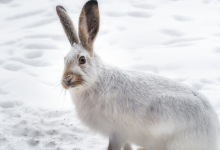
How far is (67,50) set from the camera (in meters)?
5.54

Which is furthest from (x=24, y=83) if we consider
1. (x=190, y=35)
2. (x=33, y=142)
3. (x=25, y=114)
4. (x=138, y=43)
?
(x=190, y=35)

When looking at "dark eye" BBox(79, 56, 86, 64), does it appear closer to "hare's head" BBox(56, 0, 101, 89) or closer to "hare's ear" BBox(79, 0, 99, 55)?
"hare's head" BBox(56, 0, 101, 89)

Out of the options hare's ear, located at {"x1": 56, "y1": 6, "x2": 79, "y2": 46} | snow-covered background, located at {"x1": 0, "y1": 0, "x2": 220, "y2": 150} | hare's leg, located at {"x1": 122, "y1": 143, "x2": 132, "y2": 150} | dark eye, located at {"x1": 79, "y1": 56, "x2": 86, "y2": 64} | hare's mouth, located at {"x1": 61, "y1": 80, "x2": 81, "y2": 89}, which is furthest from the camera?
snow-covered background, located at {"x1": 0, "y1": 0, "x2": 220, "y2": 150}

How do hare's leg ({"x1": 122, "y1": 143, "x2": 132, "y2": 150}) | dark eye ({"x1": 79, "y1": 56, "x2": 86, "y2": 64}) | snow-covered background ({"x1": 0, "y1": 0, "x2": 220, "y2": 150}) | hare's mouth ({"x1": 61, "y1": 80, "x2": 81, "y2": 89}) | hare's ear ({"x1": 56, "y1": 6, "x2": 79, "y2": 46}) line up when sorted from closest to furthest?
hare's mouth ({"x1": 61, "y1": 80, "x2": 81, "y2": 89}) → dark eye ({"x1": 79, "y1": 56, "x2": 86, "y2": 64}) → hare's ear ({"x1": 56, "y1": 6, "x2": 79, "y2": 46}) → hare's leg ({"x1": 122, "y1": 143, "x2": 132, "y2": 150}) → snow-covered background ({"x1": 0, "y1": 0, "x2": 220, "y2": 150})

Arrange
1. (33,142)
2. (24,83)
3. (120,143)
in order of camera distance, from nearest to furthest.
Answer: (120,143) < (33,142) < (24,83)

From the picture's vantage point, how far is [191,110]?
9.20 feet

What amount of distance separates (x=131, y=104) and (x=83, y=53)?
63 cm

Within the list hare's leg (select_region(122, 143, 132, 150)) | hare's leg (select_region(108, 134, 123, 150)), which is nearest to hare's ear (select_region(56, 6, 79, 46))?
hare's leg (select_region(108, 134, 123, 150))

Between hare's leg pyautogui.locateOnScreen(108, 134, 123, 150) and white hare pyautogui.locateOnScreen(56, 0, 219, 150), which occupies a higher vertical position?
white hare pyautogui.locateOnScreen(56, 0, 219, 150)

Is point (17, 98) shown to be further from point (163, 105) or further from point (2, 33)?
point (2, 33)

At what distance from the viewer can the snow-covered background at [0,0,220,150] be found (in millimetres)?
3582

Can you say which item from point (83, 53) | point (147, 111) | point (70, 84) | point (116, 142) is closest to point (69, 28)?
point (83, 53)

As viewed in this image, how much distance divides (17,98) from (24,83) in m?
0.38

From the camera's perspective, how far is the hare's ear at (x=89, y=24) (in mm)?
2777
